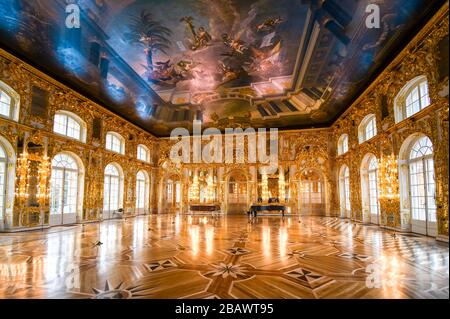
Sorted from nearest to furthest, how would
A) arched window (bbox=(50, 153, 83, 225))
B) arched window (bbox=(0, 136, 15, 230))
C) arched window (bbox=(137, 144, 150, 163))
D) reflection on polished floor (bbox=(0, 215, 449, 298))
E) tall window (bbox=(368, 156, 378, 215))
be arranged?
reflection on polished floor (bbox=(0, 215, 449, 298)) < arched window (bbox=(0, 136, 15, 230)) < arched window (bbox=(50, 153, 83, 225)) < tall window (bbox=(368, 156, 378, 215)) < arched window (bbox=(137, 144, 150, 163))

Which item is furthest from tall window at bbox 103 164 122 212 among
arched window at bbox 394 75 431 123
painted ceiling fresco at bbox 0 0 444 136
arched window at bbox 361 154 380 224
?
arched window at bbox 394 75 431 123

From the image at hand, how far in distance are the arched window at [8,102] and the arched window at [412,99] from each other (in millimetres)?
13930

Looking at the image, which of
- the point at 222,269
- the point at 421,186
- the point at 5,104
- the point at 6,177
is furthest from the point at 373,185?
the point at 5,104

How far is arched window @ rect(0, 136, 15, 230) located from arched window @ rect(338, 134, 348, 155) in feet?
54.1

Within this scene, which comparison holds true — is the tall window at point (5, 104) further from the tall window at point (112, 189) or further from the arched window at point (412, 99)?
the arched window at point (412, 99)

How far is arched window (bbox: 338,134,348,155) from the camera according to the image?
49.0 feet

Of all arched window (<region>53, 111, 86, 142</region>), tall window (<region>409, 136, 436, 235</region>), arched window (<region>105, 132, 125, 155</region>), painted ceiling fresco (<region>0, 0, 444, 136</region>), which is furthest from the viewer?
arched window (<region>105, 132, 125, 155</region>)

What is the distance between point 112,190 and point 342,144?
14745 mm

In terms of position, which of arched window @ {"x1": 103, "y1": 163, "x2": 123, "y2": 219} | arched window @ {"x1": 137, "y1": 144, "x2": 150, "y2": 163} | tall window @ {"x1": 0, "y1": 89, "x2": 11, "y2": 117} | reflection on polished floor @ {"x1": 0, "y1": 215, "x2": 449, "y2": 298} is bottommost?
reflection on polished floor @ {"x1": 0, "y1": 215, "x2": 449, "y2": 298}

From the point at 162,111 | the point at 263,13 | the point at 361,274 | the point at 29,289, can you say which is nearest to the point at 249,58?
the point at 263,13

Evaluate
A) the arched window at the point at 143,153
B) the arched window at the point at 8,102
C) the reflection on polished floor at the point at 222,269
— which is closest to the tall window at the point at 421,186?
the reflection on polished floor at the point at 222,269

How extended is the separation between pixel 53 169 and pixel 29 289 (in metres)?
9.24

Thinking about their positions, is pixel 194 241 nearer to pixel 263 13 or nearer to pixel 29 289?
pixel 29 289

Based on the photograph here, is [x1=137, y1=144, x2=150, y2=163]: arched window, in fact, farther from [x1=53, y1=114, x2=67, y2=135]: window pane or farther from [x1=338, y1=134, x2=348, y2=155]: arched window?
[x1=338, y1=134, x2=348, y2=155]: arched window
